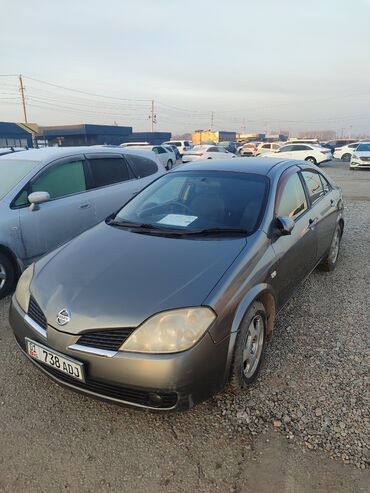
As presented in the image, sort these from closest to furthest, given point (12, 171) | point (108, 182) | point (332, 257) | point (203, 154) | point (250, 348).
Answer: point (250, 348), point (12, 171), point (332, 257), point (108, 182), point (203, 154)

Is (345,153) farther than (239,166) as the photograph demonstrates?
Yes

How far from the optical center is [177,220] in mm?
3182

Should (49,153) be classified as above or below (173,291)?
above

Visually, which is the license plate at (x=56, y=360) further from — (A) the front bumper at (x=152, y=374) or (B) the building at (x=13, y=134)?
(B) the building at (x=13, y=134)

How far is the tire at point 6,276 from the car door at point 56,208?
259 mm

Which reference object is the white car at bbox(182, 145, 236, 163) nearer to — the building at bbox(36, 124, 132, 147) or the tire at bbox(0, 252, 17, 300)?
the tire at bbox(0, 252, 17, 300)

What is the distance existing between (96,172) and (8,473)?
400cm

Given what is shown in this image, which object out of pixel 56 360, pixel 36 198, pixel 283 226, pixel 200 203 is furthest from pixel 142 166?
pixel 56 360

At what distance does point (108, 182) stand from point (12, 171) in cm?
132

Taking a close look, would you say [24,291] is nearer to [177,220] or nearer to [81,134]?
[177,220]

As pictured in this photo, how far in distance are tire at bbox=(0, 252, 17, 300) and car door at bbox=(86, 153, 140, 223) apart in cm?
138

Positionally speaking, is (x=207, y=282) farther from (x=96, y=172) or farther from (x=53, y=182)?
(x=96, y=172)

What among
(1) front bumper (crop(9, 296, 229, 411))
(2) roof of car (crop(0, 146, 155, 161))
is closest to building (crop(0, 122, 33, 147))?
(2) roof of car (crop(0, 146, 155, 161))

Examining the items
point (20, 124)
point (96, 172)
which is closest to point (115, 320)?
point (96, 172)
